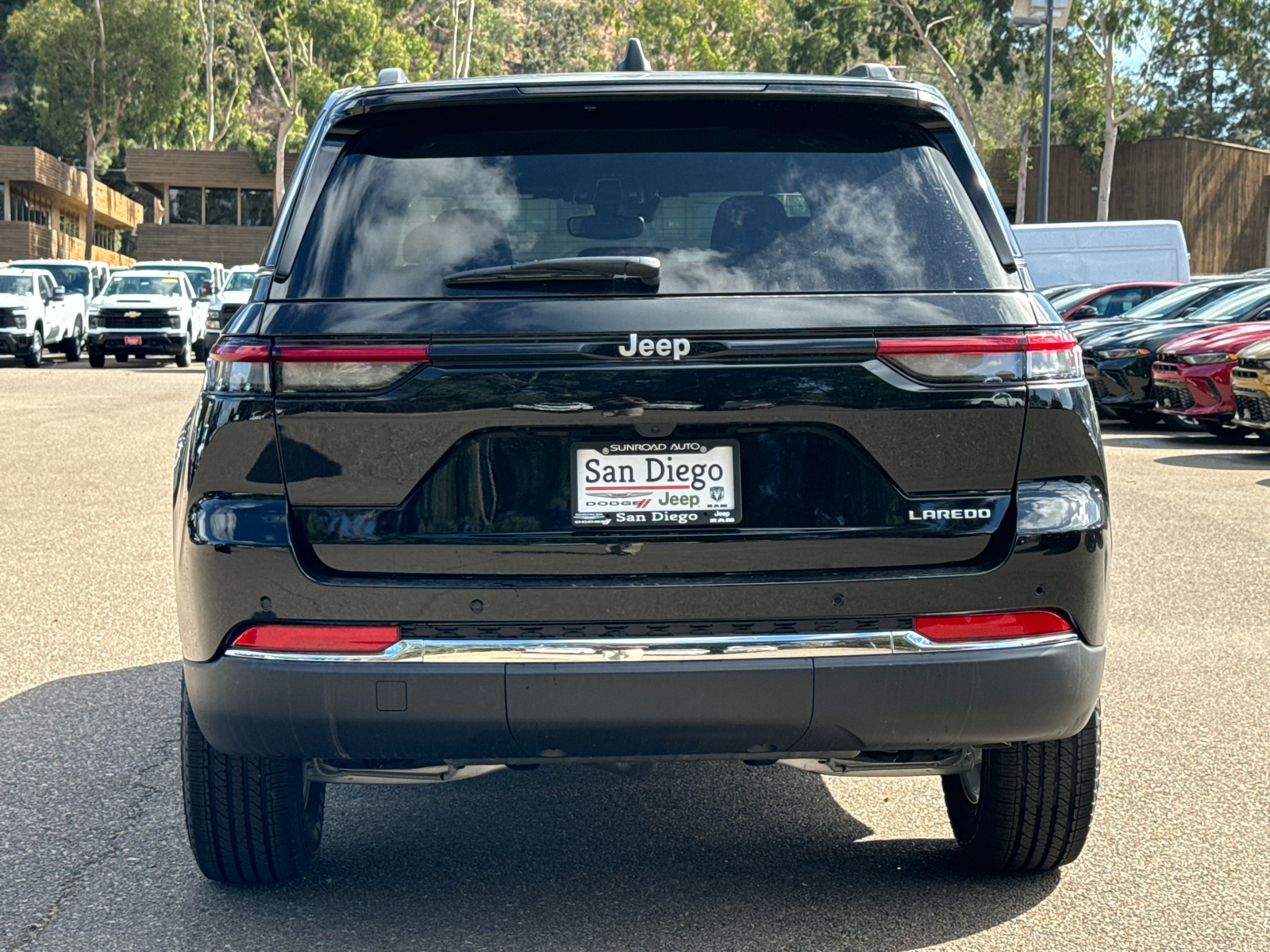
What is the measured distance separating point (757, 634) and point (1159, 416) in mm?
16765

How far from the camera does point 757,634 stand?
10.4 ft

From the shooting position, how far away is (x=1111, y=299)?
23188mm

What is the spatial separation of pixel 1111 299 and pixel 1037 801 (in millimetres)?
20598

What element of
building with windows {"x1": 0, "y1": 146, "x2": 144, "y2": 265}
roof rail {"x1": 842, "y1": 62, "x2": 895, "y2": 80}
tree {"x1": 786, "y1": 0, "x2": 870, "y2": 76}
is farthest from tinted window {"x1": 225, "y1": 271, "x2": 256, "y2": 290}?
building with windows {"x1": 0, "y1": 146, "x2": 144, "y2": 265}

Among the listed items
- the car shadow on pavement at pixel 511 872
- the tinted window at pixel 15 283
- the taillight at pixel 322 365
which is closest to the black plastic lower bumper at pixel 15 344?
the tinted window at pixel 15 283

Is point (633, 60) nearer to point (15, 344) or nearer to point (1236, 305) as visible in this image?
point (1236, 305)

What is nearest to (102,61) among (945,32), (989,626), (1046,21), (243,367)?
(945,32)

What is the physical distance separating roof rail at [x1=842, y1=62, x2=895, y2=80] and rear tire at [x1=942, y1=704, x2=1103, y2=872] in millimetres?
1560

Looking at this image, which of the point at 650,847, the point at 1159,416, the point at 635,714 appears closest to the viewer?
the point at 635,714

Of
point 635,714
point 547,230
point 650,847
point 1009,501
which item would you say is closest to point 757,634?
point 635,714

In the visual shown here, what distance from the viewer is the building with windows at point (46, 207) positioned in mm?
66250

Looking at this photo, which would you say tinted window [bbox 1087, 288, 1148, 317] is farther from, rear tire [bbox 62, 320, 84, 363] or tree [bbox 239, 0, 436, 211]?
tree [bbox 239, 0, 436, 211]

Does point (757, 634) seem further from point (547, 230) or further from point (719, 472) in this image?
point (547, 230)

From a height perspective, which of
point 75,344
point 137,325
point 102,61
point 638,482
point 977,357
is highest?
point 102,61
